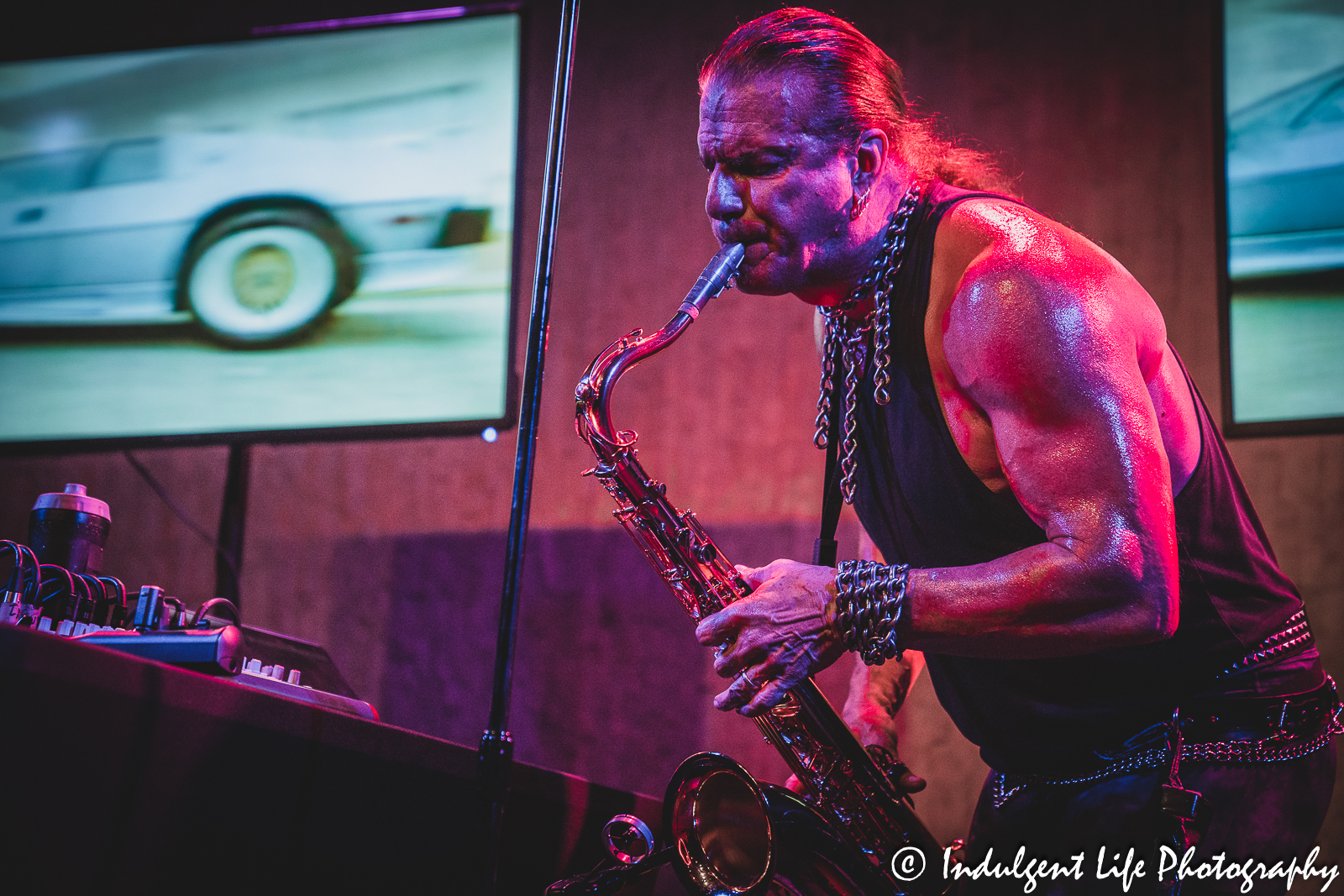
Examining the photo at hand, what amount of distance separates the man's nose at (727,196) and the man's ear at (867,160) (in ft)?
0.70

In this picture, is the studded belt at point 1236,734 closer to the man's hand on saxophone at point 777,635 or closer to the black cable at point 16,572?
the man's hand on saxophone at point 777,635

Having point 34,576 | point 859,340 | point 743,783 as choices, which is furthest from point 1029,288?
point 34,576

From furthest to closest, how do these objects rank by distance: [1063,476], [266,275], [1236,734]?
[266,275], [1236,734], [1063,476]

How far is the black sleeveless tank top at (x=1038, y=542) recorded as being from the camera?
154 centimetres

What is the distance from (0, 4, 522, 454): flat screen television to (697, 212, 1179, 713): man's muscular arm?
172cm

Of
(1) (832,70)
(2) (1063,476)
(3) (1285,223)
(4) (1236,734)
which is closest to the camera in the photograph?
(2) (1063,476)

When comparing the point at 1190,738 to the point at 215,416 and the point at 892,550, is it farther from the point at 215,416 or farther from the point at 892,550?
the point at 215,416

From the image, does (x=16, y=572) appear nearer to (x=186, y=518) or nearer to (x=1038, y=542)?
(x=1038, y=542)

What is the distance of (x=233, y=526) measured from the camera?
330cm

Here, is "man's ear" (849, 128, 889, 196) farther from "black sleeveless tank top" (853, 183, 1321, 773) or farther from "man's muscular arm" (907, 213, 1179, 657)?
"man's muscular arm" (907, 213, 1179, 657)

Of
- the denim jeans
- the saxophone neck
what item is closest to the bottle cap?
the saxophone neck

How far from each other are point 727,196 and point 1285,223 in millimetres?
1818

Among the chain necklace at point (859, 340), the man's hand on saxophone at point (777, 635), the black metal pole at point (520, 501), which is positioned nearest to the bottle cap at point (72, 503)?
the black metal pole at point (520, 501)

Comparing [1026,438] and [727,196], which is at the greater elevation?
[727,196]
